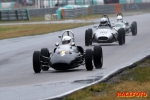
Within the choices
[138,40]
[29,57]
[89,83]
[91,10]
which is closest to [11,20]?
[91,10]

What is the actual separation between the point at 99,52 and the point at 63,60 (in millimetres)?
1133

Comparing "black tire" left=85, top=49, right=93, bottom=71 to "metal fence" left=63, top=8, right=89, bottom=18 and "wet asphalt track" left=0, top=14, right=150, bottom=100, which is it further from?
"metal fence" left=63, top=8, right=89, bottom=18

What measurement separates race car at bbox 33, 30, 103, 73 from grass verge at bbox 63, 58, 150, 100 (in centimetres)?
143

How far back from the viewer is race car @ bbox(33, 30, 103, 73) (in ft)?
50.2

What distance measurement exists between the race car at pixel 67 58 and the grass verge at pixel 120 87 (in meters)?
1.43

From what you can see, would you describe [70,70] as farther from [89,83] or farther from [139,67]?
[89,83]

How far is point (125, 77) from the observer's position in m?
13.2

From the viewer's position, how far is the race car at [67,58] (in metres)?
15.3

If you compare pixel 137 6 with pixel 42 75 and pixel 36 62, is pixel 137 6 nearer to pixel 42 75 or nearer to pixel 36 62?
pixel 36 62

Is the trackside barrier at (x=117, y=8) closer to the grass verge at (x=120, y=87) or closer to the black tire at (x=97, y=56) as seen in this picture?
the black tire at (x=97, y=56)

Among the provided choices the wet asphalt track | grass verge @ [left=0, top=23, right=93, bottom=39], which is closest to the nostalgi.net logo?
the wet asphalt track

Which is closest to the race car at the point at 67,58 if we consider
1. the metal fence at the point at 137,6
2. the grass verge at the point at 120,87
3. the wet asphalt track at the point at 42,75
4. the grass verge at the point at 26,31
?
the wet asphalt track at the point at 42,75

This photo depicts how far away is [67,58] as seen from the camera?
15.3 metres

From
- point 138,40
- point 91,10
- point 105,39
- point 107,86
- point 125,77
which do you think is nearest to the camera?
point 107,86
